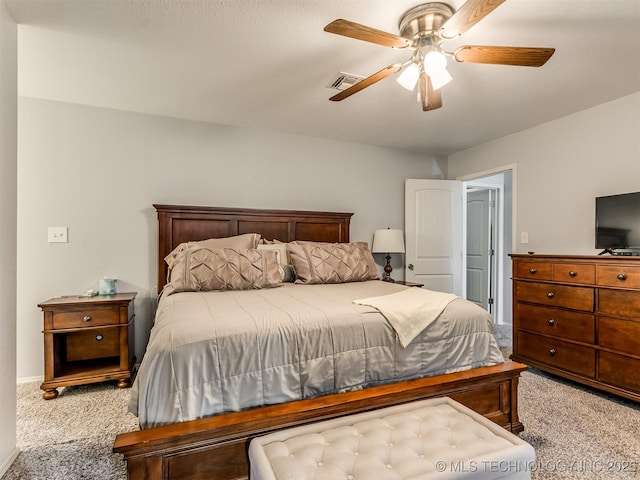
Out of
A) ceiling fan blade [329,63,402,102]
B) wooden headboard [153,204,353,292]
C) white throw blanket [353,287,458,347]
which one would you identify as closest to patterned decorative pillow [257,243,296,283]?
wooden headboard [153,204,353,292]

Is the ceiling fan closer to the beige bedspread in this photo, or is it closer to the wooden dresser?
the beige bedspread

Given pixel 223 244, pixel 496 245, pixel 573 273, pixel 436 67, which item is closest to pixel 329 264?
pixel 223 244

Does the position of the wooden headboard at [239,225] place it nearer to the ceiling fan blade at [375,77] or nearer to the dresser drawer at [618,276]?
the ceiling fan blade at [375,77]

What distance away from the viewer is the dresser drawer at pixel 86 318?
2432 millimetres

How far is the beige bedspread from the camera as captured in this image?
1.29m

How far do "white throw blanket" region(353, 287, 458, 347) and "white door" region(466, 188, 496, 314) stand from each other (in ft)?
11.2

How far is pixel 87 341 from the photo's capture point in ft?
9.11

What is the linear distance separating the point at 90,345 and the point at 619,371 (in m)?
4.05

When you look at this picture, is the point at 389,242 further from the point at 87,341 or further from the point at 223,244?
the point at 87,341

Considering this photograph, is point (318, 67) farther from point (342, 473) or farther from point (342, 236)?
point (342, 473)

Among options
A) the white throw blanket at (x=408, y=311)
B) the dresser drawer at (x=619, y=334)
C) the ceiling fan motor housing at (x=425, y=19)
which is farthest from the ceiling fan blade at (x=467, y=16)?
the dresser drawer at (x=619, y=334)

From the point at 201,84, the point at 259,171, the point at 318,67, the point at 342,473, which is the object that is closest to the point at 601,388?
the point at 342,473

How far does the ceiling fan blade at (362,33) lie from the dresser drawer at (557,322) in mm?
2404

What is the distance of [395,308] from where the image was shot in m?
1.74
